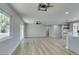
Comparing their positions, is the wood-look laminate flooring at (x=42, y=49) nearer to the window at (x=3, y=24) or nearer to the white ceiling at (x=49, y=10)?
the window at (x=3, y=24)

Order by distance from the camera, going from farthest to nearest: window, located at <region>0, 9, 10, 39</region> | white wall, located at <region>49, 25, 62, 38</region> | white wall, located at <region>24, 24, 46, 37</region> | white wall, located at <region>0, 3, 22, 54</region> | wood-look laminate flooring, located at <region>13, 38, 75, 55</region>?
white wall, located at <region>49, 25, 62, 38</region>
white wall, located at <region>24, 24, 46, 37</region>
wood-look laminate flooring, located at <region>13, 38, 75, 55</region>
window, located at <region>0, 9, 10, 39</region>
white wall, located at <region>0, 3, 22, 54</region>

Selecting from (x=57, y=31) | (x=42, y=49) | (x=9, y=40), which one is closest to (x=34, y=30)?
(x=57, y=31)

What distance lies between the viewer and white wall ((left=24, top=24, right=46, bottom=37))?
1825cm

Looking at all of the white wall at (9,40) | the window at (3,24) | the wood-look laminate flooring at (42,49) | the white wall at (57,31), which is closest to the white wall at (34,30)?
the white wall at (57,31)

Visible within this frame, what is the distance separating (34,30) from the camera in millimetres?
18609

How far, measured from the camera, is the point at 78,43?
17.7ft

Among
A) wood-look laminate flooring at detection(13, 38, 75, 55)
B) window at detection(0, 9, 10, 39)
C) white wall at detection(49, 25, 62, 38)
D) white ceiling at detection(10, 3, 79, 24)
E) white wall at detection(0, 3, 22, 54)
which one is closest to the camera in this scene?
white wall at detection(0, 3, 22, 54)

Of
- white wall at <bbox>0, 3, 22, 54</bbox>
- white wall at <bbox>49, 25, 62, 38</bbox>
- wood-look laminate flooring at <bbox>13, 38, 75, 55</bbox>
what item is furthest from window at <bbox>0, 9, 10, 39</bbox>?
white wall at <bbox>49, 25, 62, 38</bbox>

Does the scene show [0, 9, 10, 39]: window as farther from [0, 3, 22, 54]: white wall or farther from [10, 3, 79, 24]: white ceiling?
[10, 3, 79, 24]: white ceiling

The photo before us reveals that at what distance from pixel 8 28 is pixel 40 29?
43.4 feet

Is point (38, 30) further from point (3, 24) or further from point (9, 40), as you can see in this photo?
point (3, 24)

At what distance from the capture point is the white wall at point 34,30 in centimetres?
1825

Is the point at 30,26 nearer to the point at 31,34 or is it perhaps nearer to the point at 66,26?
the point at 31,34
